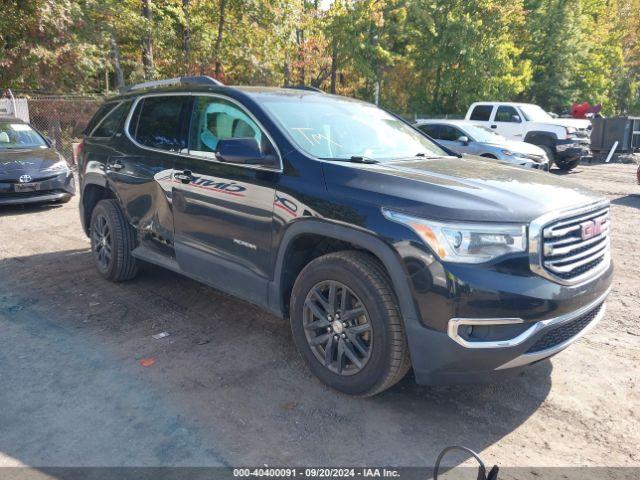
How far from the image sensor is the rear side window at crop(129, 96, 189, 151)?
447 centimetres

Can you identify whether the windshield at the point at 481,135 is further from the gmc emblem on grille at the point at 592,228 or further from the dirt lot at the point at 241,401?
the gmc emblem on grille at the point at 592,228

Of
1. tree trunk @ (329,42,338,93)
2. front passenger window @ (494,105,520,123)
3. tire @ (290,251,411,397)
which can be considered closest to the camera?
tire @ (290,251,411,397)

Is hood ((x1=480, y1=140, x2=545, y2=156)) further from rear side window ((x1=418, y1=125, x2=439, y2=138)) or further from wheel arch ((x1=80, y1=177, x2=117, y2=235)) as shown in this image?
wheel arch ((x1=80, y1=177, x2=117, y2=235))

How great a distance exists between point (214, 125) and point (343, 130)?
101 centimetres

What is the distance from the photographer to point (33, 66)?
53.3 feet

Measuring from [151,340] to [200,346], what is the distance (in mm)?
401

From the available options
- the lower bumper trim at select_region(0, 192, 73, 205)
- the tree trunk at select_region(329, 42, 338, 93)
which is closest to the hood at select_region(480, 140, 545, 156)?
the lower bumper trim at select_region(0, 192, 73, 205)

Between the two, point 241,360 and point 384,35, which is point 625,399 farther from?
point 384,35

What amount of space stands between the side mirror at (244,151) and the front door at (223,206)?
7 cm

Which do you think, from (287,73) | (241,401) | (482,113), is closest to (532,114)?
(482,113)

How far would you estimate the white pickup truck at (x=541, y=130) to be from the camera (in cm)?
1530

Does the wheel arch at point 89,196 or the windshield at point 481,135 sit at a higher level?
the windshield at point 481,135

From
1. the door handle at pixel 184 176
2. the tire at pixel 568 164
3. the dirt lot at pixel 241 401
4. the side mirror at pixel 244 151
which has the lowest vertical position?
the dirt lot at pixel 241 401


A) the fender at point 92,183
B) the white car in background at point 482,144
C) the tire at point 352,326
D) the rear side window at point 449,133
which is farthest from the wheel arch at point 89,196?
the rear side window at point 449,133
